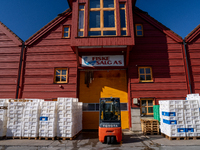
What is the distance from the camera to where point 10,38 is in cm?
1573

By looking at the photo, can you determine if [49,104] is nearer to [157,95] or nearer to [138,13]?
[157,95]

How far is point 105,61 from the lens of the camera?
14.4 m

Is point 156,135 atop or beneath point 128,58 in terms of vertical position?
beneath

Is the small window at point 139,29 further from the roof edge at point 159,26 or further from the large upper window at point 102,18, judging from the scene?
the large upper window at point 102,18

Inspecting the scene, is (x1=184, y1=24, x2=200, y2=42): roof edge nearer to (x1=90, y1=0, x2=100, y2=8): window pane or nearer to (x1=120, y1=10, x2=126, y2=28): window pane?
(x1=120, y1=10, x2=126, y2=28): window pane

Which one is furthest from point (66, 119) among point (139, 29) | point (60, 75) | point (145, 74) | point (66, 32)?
point (139, 29)

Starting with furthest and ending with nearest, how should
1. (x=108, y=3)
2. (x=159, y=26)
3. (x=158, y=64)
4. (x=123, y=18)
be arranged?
(x=159, y=26) < (x=158, y=64) < (x=108, y=3) < (x=123, y=18)

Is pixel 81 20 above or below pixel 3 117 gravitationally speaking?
above

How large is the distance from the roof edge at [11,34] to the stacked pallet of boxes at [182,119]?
15.3 meters

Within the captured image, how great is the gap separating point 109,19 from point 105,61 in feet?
12.7

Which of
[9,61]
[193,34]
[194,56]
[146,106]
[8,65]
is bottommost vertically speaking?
[146,106]

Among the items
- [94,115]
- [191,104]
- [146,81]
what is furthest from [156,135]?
[94,115]

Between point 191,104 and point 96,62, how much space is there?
860cm

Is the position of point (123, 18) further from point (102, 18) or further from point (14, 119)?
point (14, 119)
